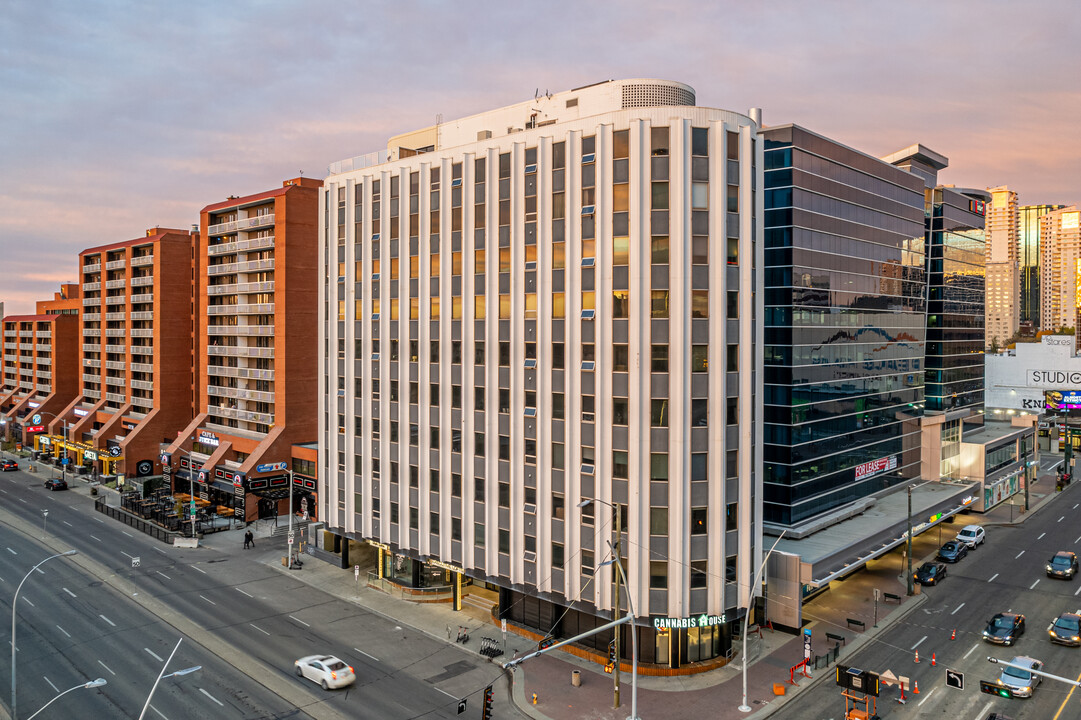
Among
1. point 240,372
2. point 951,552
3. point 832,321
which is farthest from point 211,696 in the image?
point 951,552

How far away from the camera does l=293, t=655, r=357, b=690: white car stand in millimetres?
37062

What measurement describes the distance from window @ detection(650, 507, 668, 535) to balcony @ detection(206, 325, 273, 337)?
180 feet

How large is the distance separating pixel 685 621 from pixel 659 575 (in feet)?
9.06

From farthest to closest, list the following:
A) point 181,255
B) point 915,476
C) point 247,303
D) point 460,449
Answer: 1. point 181,255
2. point 247,303
3. point 915,476
4. point 460,449

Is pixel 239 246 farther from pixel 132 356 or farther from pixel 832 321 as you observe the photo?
pixel 832 321

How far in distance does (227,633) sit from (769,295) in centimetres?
4414

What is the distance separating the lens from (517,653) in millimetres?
41656

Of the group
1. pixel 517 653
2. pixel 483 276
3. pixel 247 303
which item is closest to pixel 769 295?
pixel 483 276

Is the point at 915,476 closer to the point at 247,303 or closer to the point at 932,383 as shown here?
the point at 932,383

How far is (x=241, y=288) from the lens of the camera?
81.6m

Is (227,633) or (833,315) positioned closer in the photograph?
(227,633)

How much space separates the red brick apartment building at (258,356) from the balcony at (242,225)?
0.13 meters

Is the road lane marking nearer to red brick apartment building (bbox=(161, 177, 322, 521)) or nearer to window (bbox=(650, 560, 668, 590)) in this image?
window (bbox=(650, 560, 668, 590))

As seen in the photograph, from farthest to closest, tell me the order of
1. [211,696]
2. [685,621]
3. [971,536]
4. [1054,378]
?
[1054,378]
[971,536]
[685,621]
[211,696]
